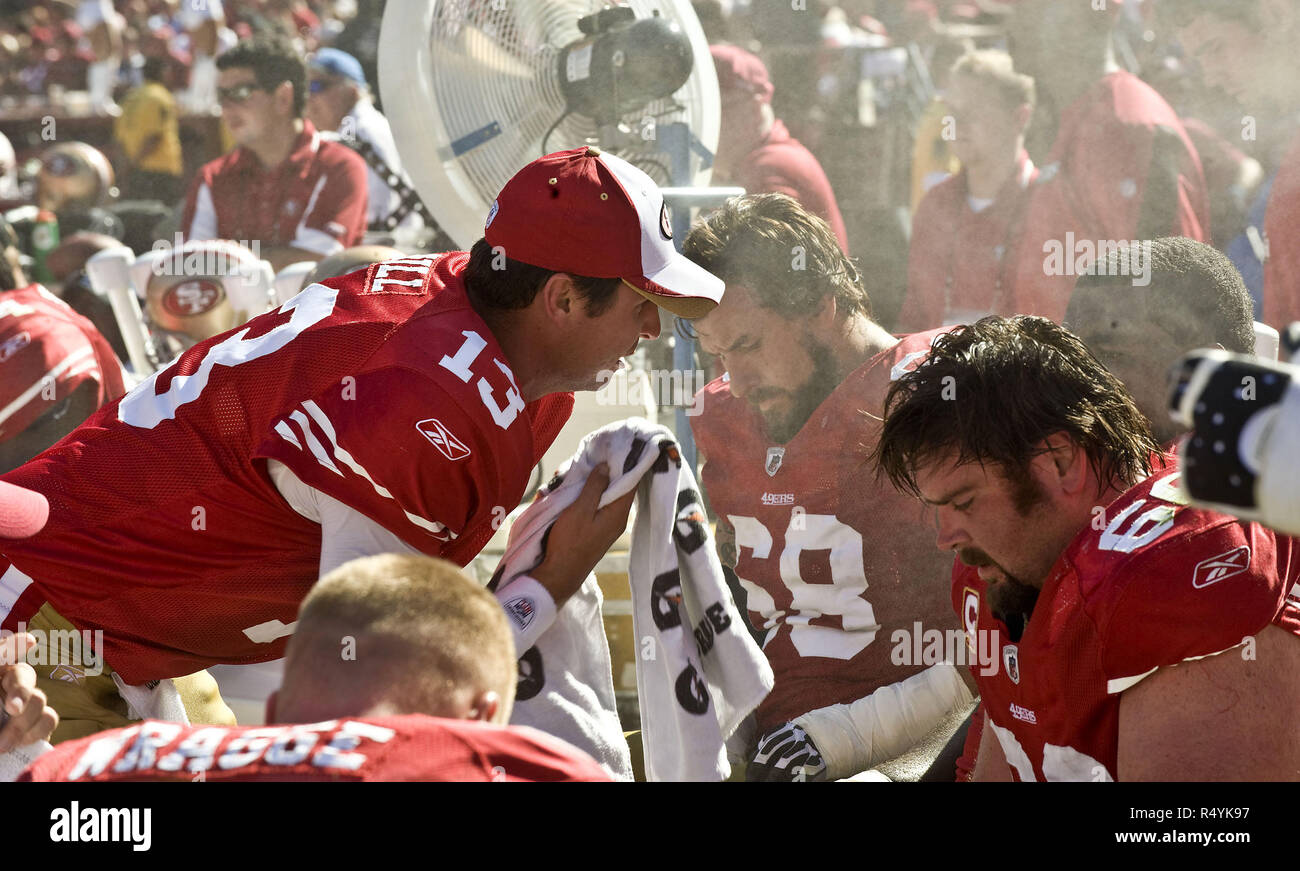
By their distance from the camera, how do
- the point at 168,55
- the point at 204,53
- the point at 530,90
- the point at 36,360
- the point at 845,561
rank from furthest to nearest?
1. the point at 168,55
2. the point at 204,53
3. the point at 36,360
4. the point at 530,90
5. the point at 845,561

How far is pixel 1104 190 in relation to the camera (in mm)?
3471

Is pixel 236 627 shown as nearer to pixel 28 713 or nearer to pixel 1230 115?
pixel 28 713

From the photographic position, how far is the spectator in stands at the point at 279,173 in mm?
4602

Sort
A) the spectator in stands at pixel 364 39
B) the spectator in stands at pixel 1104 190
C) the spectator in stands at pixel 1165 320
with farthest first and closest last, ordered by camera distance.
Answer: the spectator in stands at pixel 364 39
the spectator in stands at pixel 1104 190
the spectator in stands at pixel 1165 320

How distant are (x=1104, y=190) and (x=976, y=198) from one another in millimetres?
538

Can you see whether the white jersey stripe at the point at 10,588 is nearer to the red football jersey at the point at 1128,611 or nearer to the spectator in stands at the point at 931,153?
the red football jersey at the point at 1128,611

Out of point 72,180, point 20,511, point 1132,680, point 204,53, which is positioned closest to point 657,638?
point 1132,680

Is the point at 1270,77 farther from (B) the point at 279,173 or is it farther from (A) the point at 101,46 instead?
(A) the point at 101,46

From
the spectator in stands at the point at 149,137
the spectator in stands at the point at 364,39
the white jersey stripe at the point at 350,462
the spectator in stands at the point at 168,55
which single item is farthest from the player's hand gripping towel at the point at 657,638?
the spectator in stands at the point at 168,55

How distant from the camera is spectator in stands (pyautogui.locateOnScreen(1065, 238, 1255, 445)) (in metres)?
2.19

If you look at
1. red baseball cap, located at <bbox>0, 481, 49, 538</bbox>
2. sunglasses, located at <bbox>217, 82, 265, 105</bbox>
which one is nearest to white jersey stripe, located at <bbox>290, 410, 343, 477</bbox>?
red baseball cap, located at <bbox>0, 481, 49, 538</bbox>

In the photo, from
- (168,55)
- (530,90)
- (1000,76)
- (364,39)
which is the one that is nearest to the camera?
(530,90)

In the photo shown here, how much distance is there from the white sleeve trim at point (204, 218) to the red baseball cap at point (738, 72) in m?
2.00

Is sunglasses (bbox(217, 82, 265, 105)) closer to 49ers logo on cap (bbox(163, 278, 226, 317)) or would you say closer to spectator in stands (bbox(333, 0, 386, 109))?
49ers logo on cap (bbox(163, 278, 226, 317))
